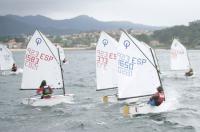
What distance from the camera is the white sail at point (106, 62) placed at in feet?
109

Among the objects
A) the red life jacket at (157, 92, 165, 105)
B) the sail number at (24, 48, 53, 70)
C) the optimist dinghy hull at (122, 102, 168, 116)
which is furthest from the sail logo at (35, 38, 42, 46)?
the red life jacket at (157, 92, 165, 105)

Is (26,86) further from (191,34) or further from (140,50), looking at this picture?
(191,34)

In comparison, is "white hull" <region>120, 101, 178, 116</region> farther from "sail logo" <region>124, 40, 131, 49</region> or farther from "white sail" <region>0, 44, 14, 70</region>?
"white sail" <region>0, 44, 14, 70</region>

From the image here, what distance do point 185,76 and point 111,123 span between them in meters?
29.7

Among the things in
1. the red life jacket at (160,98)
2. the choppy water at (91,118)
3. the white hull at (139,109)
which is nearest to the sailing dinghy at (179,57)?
the choppy water at (91,118)

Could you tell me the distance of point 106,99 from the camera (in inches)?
1259

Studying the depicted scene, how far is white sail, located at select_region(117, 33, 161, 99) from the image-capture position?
27.1 meters

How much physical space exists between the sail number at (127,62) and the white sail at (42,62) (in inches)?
277

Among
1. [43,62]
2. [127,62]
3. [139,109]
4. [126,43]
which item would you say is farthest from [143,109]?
[43,62]

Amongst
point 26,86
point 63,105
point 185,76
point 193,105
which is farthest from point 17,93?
point 185,76

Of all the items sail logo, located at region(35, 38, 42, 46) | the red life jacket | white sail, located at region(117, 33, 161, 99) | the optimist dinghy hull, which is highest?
sail logo, located at region(35, 38, 42, 46)

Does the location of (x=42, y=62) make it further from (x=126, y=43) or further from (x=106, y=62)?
(x=126, y=43)

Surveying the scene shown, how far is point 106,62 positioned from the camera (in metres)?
33.6

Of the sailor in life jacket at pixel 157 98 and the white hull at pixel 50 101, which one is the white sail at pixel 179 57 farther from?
the sailor in life jacket at pixel 157 98
